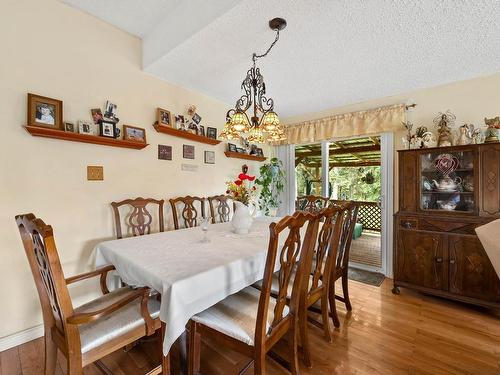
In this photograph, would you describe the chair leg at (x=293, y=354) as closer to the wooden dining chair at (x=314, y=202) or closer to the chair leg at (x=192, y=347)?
the chair leg at (x=192, y=347)

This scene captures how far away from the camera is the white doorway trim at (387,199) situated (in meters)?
2.99

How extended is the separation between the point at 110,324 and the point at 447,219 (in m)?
2.91

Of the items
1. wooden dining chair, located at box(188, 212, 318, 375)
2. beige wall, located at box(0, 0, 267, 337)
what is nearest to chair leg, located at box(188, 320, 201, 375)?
wooden dining chair, located at box(188, 212, 318, 375)

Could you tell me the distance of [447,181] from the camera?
95.7 inches

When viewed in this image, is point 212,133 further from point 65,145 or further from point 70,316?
point 70,316

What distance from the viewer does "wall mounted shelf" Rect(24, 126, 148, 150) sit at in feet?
5.50

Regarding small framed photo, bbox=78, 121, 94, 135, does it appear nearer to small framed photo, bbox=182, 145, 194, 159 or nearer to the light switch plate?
the light switch plate

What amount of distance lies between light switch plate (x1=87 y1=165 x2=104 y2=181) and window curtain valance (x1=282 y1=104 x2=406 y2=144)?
2.77 m

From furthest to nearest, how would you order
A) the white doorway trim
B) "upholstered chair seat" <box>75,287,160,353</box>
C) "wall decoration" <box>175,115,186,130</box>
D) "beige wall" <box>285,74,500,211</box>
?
the white doorway trim < "wall decoration" <box>175,115,186,130</box> < "beige wall" <box>285,74,500,211</box> < "upholstered chair seat" <box>75,287,160,353</box>

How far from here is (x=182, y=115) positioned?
2738 mm

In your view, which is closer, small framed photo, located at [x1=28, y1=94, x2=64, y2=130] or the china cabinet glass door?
small framed photo, located at [x1=28, y1=94, x2=64, y2=130]

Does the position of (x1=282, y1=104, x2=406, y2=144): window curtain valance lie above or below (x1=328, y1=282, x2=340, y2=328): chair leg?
above

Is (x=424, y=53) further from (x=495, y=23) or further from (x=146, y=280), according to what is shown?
(x=146, y=280)

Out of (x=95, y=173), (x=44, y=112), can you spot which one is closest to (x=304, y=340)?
(x=95, y=173)
